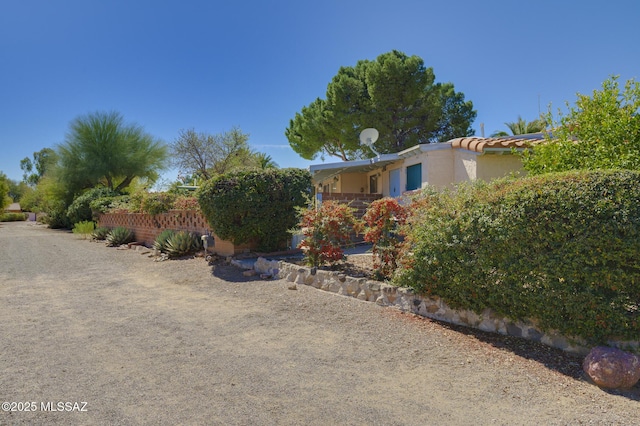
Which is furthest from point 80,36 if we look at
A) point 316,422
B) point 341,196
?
point 316,422

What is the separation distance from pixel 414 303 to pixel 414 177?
29.1 feet

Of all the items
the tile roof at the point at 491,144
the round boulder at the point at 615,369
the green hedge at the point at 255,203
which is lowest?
the round boulder at the point at 615,369

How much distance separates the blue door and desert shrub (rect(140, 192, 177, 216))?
8.78 m

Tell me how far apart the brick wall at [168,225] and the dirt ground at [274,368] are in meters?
3.71

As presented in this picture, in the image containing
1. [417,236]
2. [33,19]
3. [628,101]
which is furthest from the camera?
[33,19]

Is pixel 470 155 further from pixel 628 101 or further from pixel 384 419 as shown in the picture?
pixel 384 419

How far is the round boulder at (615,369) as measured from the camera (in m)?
3.67

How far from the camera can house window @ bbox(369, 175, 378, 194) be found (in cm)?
1808

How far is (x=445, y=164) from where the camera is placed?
42.0 feet

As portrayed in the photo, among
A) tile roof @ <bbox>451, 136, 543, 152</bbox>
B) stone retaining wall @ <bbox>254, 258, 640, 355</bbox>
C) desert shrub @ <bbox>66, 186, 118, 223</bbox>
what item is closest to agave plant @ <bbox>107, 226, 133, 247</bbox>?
desert shrub @ <bbox>66, 186, 118, 223</bbox>

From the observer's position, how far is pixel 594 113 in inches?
270

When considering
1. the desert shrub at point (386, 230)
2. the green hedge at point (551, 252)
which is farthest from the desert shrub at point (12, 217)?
the green hedge at point (551, 252)

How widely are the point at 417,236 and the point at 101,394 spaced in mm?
4306

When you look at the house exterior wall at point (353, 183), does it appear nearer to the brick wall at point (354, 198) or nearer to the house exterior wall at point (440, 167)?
the brick wall at point (354, 198)
